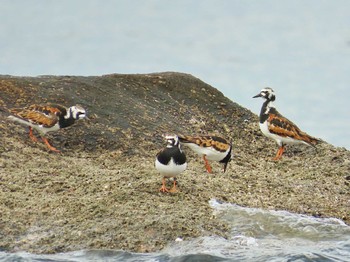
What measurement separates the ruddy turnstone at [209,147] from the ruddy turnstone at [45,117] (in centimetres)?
272

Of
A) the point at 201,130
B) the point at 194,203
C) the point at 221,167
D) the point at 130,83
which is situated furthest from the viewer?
the point at 130,83

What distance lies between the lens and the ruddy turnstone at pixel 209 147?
14.2 metres

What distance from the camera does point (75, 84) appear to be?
18766 mm

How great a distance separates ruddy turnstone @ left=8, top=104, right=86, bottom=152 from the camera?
15.4 m

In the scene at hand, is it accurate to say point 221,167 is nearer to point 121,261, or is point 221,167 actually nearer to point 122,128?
point 122,128

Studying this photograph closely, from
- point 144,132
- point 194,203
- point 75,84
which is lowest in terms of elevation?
point 194,203

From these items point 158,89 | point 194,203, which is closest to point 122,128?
point 158,89

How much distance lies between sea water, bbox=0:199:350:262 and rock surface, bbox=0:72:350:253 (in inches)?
8.0

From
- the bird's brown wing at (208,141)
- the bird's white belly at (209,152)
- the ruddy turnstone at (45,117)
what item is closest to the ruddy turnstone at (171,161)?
the bird's brown wing at (208,141)

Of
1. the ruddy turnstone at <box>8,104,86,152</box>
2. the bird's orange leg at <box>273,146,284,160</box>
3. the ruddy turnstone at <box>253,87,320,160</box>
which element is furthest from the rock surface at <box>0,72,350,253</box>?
the ruddy turnstone at <box>253,87,320,160</box>

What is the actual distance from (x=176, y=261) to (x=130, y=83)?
Answer: 35.1ft

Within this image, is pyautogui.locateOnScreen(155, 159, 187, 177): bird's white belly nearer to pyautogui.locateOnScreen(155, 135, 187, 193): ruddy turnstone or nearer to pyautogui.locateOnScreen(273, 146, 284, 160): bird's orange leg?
pyautogui.locateOnScreen(155, 135, 187, 193): ruddy turnstone

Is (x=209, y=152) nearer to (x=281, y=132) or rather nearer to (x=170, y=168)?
(x=170, y=168)

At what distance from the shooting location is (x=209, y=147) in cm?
1433
